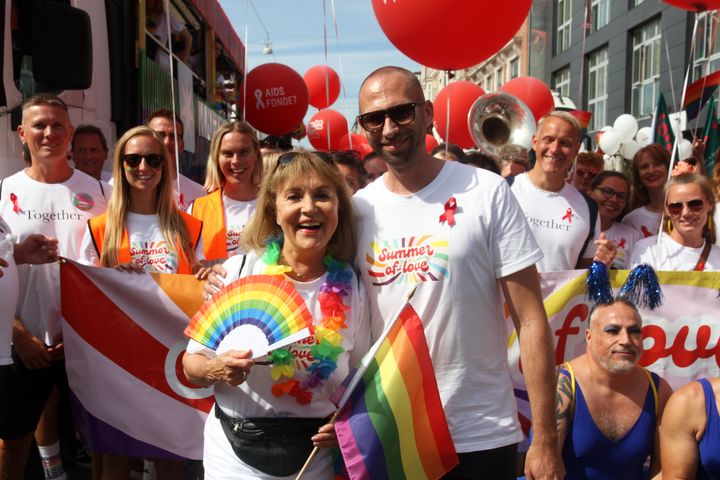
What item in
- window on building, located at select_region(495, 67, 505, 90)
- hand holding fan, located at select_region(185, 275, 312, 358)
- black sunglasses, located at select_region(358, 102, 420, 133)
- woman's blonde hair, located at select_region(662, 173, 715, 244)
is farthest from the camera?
window on building, located at select_region(495, 67, 505, 90)

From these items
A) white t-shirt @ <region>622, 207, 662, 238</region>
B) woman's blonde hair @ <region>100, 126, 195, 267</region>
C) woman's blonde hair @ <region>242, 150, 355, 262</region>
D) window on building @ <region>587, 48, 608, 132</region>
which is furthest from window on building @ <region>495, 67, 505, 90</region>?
woman's blonde hair @ <region>242, 150, 355, 262</region>

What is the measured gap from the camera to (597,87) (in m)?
24.8

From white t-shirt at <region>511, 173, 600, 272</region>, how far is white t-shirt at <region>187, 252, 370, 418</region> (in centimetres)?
181

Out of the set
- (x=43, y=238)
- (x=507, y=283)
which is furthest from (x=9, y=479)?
(x=507, y=283)

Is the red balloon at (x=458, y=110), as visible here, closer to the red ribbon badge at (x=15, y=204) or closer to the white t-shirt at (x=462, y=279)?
the red ribbon badge at (x=15, y=204)

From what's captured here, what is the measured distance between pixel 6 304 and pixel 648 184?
412 centimetres

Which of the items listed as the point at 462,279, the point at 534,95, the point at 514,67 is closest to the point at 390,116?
the point at 462,279

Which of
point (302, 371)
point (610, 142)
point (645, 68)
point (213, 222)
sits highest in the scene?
point (645, 68)

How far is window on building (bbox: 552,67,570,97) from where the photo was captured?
91.4ft

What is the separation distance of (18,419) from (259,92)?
669 cm

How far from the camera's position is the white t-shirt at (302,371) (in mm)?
2301

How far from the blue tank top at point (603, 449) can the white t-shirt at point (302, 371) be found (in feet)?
4.55

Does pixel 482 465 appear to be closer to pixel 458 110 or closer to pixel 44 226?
pixel 44 226

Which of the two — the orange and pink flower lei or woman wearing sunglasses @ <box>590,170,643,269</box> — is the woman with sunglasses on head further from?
the orange and pink flower lei
